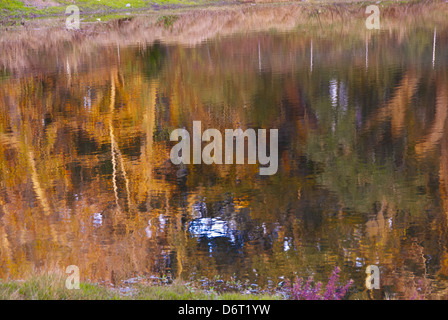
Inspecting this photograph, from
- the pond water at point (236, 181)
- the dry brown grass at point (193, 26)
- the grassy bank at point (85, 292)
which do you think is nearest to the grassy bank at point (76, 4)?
the dry brown grass at point (193, 26)

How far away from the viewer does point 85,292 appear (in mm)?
7453

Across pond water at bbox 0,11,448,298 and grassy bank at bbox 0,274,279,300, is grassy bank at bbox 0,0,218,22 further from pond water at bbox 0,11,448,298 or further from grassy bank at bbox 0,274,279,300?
grassy bank at bbox 0,274,279,300

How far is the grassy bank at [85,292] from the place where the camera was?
705cm

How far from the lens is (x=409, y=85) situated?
24234mm

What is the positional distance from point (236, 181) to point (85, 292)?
23.9 feet

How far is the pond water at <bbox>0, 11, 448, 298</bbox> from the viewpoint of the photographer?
10008 mm

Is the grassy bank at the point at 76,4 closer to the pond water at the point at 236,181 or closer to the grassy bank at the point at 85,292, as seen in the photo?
the pond water at the point at 236,181

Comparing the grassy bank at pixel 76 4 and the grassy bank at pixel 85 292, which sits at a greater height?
the grassy bank at pixel 76 4

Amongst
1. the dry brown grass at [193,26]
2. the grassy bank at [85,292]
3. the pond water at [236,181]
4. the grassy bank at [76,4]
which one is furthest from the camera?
the grassy bank at [76,4]

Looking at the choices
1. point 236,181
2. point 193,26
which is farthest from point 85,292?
point 193,26

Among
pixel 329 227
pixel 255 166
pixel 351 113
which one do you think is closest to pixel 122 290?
pixel 329 227

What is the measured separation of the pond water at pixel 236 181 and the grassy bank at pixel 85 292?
4.92 feet

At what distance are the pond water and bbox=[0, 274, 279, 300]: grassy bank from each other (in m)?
1.50
